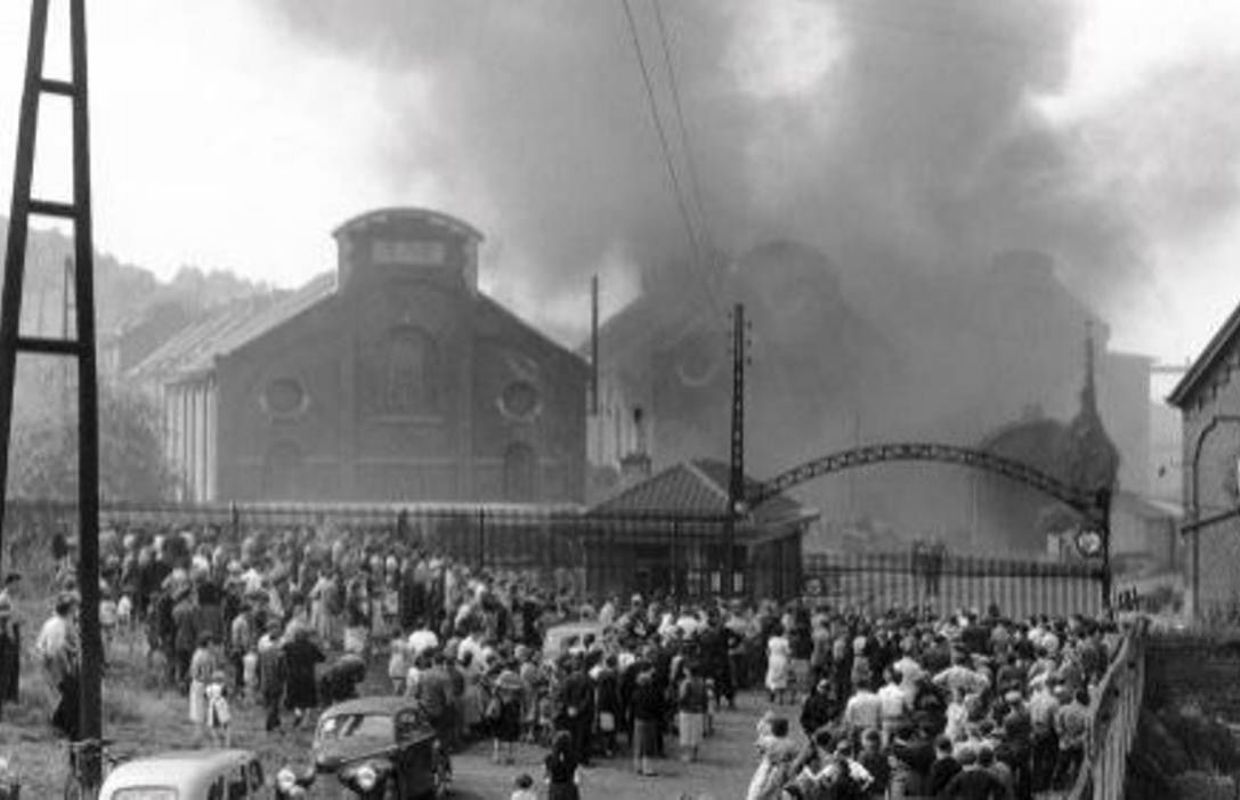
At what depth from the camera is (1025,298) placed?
84.0m

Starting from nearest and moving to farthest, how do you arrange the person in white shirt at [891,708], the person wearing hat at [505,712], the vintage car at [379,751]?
the person in white shirt at [891,708], the vintage car at [379,751], the person wearing hat at [505,712]

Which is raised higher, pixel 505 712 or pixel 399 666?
pixel 399 666

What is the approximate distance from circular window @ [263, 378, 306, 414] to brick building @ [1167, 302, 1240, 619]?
→ 28.8 meters

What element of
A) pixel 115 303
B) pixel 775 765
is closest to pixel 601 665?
pixel 775 765

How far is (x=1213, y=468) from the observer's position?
4369cm

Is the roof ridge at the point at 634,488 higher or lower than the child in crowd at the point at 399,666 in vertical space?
higher

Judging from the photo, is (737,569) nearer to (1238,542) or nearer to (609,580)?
(609,580)

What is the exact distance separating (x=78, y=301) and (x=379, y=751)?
540cm

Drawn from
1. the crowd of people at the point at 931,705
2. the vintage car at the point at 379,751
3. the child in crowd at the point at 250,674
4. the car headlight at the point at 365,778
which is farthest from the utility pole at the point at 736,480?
the car headlight at the point at 365,778

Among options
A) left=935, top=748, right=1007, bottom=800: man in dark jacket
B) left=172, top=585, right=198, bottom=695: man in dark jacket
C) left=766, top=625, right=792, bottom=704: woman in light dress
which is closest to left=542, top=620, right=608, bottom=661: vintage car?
left=766, top=625, right=792, bottom=704: woman in light dress

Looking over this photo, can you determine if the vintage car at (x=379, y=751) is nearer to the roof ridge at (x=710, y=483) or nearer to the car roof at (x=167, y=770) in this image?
the car roof at (x=167, y=770)

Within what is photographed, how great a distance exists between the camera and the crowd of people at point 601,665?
56.1 feet

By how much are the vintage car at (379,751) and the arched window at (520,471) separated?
142 ft

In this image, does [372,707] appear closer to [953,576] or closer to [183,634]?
[183,634]
